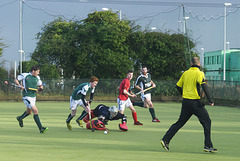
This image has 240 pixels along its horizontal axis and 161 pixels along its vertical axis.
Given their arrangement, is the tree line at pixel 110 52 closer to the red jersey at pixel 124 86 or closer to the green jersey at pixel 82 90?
the red jersey at pixel 124 86

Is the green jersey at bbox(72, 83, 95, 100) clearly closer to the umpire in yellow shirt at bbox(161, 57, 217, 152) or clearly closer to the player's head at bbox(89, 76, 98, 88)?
the player's head at bbox(89, 76, 98, 88)

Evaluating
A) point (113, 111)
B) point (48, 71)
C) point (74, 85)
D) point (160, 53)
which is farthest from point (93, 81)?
point (160, 53)

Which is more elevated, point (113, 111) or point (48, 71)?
point (48, 71)

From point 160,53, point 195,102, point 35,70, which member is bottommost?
point 195,102

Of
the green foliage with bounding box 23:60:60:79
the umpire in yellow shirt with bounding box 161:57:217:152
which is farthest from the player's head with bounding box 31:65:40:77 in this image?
the green foliage with bounding box 23:60:60:79

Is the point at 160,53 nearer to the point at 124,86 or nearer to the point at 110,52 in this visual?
the point at 110,52

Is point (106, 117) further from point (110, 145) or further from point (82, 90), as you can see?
point (110, 145)

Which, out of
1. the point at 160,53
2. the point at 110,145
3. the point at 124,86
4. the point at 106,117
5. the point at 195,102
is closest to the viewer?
the point at 195,102

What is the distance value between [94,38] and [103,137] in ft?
89.1

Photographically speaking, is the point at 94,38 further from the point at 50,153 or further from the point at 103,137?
the point at 50,153

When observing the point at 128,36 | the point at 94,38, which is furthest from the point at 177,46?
the point at 94,38

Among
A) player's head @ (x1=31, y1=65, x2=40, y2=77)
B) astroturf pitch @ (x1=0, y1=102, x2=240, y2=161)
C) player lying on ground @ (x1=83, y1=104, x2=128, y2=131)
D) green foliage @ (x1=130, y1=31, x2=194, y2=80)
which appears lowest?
astroturf pitch @ (x1=0, y1=102, x2=240, y2=161)

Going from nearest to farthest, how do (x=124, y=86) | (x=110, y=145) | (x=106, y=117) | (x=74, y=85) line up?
(x=110, y=145)
(x=106, y=117)
(x=124, y=86)
(x=74, y=85)

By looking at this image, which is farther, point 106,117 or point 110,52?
point 110,52
